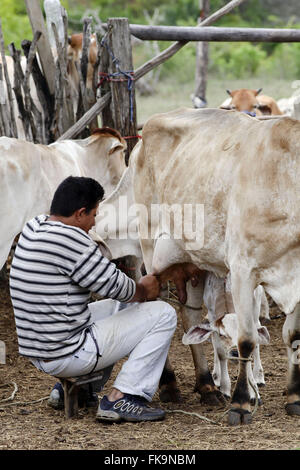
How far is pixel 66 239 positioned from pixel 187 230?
38.7 inches

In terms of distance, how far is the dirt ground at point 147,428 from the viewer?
3.55 meters

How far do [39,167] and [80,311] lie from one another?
6.69ft

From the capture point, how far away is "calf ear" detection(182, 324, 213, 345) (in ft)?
15.7

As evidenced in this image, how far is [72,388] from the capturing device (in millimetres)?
4113

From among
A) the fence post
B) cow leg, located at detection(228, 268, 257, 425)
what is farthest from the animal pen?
cow leg, located at detection(228, 268, 257, 425)

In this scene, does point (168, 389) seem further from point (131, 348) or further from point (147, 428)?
point (147, 428)

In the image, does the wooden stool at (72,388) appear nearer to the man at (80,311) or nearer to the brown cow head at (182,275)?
the man at (80,311)

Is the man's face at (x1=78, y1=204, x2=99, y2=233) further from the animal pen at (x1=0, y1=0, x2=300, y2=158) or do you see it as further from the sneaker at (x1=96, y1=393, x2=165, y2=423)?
the animal pen at (x1=0, y1=0, x2=300, y2=158)

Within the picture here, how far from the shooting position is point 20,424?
4.10 m

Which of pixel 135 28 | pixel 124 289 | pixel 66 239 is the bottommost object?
pixel 124 289

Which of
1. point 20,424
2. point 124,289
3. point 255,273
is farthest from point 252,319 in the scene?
point 20,424

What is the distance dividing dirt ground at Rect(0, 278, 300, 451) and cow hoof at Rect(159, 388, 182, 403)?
0.13 ft

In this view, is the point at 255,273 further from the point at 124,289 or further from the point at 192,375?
the point at 192,375
